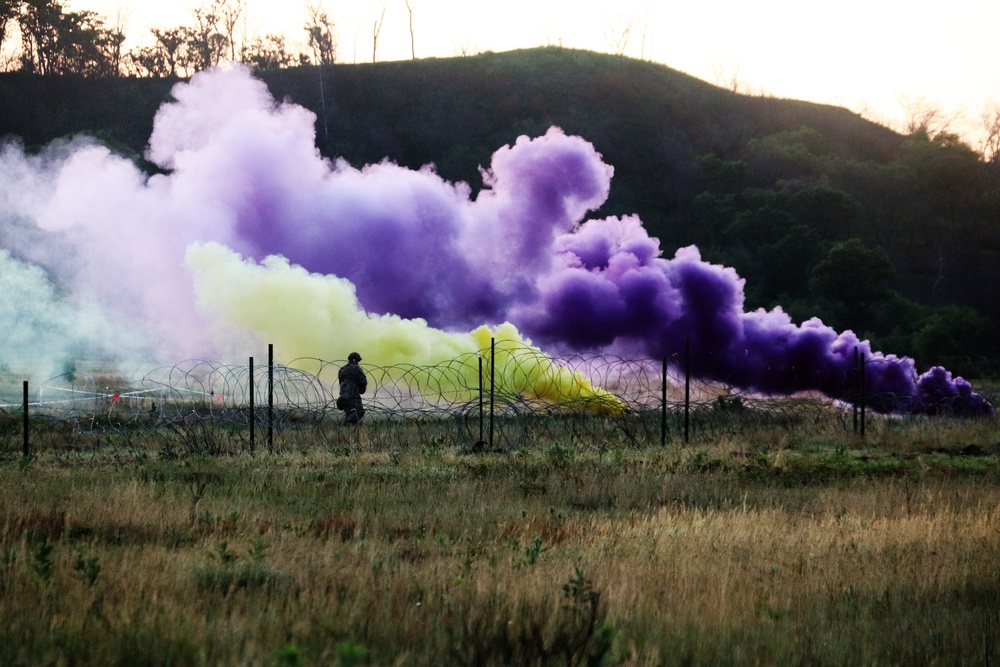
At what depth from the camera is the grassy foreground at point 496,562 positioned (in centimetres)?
702

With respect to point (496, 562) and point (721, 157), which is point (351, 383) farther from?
point (721, 157)

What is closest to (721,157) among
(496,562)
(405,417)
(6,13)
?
(6,13)

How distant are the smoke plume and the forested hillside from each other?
20.2 m

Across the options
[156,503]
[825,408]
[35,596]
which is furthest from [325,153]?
[35,596]

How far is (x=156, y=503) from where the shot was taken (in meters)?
13.0

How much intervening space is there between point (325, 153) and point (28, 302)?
48.1 m

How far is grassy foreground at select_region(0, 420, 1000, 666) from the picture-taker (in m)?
7.02

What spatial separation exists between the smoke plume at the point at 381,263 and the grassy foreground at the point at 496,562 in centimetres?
1660

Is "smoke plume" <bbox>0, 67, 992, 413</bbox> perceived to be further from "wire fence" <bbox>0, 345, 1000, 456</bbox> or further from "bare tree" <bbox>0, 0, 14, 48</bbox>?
"bare tree" <bbox>0, 0, 14, 48</bbox>

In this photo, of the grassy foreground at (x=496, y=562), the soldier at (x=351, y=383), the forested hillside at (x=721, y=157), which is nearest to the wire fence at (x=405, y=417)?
the soldier at (x=351, y=383)

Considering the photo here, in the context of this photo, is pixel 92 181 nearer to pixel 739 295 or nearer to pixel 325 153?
pixel 739 295

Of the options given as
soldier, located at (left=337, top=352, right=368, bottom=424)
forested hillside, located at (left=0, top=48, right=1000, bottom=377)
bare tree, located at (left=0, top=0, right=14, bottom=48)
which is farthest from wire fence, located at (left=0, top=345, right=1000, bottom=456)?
bare tree, located at (left=0, top=0, right=14, bottom=48)

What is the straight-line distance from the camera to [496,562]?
33.4 feet

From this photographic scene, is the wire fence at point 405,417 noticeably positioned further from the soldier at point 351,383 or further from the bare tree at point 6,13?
the bare tree at point 6,13
